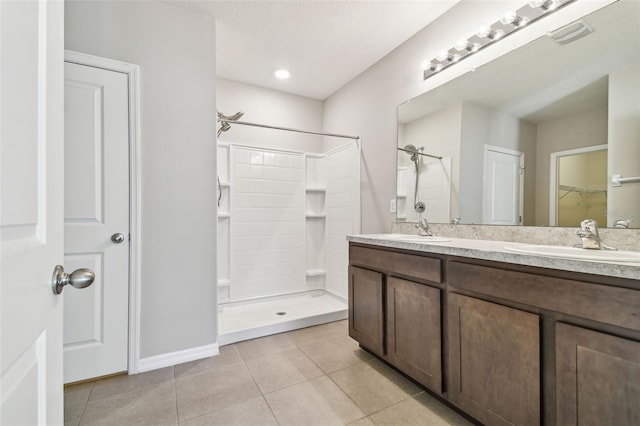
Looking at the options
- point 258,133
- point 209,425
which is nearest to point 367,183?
point 258,133

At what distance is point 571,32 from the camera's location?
4.87 ft

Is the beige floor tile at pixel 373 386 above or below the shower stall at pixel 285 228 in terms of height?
below

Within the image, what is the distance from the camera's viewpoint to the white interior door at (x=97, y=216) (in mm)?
1729

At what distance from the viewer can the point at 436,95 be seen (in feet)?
7.18

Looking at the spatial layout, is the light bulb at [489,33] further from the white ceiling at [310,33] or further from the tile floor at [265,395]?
the tile floor at [265,395]

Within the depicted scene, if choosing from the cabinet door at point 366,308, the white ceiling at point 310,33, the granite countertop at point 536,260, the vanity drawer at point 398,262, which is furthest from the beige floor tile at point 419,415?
the white ceiling at point 310,33

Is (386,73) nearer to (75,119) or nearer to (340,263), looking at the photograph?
(340,263)

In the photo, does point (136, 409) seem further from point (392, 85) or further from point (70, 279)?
point (392, 85)

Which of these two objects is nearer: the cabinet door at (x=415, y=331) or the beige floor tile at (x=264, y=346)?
the cabinet door at (x=415, y=331)

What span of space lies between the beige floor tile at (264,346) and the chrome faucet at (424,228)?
4.29 feet

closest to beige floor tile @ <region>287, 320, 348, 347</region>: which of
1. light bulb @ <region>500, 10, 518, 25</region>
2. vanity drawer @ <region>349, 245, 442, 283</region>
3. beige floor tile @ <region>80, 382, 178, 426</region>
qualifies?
vanity drawer @ <region>349, 245, 442, 283</region>

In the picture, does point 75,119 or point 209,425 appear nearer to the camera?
point 209,425

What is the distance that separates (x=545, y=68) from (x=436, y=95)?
698 mm

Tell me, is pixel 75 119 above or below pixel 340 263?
above
